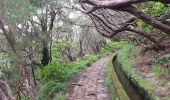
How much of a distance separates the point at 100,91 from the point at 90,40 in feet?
95.3

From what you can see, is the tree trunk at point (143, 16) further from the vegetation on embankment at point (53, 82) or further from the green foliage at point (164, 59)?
the green foliage at point (164, 59)

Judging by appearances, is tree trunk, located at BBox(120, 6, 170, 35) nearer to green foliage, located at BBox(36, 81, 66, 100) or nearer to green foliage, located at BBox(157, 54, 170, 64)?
green foliage, located at BBox(157, 54, 170, 64)

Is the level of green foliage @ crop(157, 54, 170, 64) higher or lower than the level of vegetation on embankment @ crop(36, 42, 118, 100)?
higher

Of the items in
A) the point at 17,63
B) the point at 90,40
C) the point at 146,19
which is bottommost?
the point at 90,40

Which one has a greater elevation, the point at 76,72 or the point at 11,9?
the point at 11,9

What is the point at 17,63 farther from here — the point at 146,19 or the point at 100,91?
the point at 146,19

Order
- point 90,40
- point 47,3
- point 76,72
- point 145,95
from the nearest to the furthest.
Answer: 1. point 145,95
2. point 47,3
3. point 76,72
4. point 90,40

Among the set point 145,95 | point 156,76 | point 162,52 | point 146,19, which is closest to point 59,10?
point 162,52

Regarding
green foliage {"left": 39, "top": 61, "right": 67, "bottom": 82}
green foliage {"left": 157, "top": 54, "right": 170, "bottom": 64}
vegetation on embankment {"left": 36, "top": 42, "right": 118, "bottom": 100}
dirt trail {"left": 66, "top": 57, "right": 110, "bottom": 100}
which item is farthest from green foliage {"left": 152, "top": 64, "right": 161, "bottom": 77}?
green foliage {"left": 39, "top": 61, "right": 67, "bottom": 82}

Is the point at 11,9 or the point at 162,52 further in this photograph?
the point at 162,52

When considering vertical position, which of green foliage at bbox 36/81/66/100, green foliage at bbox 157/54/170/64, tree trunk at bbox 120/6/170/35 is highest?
tree trunk at bbox 120/6/170/35

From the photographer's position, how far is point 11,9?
13062 millimetres

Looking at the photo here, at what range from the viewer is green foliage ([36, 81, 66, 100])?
1285 centimetres

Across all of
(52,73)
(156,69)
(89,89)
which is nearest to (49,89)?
(52,73)
